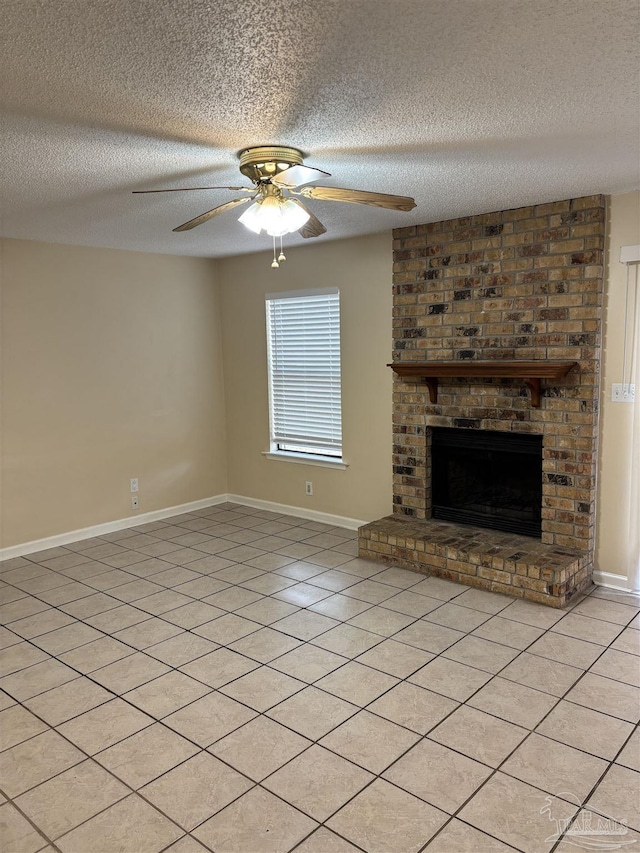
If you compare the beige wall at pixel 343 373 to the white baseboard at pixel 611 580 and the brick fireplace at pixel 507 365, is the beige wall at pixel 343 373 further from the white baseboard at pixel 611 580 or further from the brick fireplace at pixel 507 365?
the white baseboard at pixel 611 580

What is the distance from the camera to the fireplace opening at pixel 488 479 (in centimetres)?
409

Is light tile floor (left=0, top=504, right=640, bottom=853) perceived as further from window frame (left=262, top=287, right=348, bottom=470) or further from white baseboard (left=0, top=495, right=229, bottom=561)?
window frame (left=262, top=287, right=348, bottom=470)

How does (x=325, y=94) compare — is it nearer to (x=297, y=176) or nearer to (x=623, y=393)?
(x=297, y=176)

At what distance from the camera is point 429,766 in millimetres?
2277

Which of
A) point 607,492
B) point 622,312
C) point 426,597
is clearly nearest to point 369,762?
point 426,597

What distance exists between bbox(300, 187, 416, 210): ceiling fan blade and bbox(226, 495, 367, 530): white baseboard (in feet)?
9.77

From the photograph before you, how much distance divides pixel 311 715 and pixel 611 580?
2.16 m

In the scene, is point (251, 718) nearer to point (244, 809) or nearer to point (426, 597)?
point (244, 809)

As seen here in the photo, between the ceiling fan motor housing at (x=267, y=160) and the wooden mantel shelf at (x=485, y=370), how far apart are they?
5.94 feet

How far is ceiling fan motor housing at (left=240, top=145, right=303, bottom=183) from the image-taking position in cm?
260

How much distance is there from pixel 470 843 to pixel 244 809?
0.71 m

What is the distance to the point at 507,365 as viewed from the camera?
3842mm

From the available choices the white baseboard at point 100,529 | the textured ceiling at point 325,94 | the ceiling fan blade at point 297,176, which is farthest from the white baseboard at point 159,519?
the ceiling fan blade at point 297,176

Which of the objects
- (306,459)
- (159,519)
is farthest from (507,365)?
(159,519)
